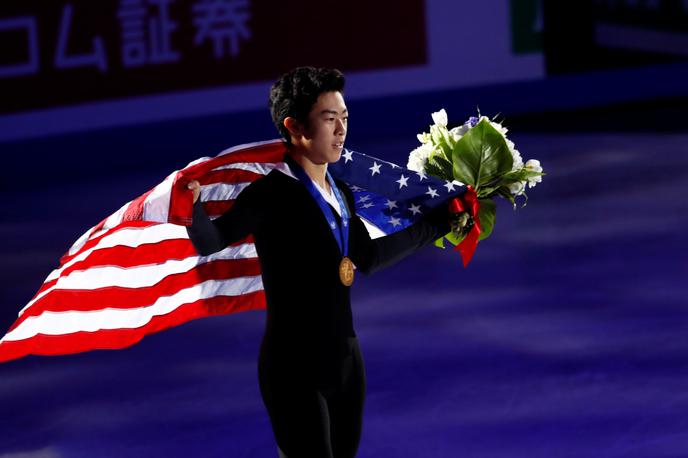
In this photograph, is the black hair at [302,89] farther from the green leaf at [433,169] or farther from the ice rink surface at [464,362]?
the ice rink surface at [464,362]

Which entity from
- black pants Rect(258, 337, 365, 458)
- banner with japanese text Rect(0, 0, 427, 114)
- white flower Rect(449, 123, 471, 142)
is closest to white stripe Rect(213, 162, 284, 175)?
black pants Rect(258, 337, 365, 458)

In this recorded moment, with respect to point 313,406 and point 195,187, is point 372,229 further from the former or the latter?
point 195,187

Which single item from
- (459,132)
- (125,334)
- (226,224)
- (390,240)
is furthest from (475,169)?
(125,334)

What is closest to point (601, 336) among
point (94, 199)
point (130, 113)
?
point (94, 199)

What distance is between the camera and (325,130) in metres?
3.65

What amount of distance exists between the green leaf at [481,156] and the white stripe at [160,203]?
0.90 m

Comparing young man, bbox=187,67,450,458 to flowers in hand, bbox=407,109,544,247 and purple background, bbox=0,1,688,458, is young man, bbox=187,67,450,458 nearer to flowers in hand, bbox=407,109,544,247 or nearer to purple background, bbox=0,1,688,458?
flowers in hand, bbox=407,109,544,247

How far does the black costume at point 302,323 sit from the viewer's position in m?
3.67

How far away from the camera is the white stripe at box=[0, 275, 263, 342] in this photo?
3.98 m

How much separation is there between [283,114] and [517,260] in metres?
4.74

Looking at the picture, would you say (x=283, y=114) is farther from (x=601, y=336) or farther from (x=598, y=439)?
(x=601, y=336)

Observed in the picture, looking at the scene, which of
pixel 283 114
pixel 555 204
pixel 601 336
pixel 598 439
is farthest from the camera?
pixel 555 204

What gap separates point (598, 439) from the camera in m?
5.46

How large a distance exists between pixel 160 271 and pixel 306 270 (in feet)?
1.72
